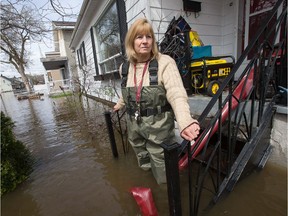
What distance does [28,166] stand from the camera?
272 centimetres

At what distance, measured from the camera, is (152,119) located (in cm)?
159

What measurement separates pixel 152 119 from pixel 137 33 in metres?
0.73

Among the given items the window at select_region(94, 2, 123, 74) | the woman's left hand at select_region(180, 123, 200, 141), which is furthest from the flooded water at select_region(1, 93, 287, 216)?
the window at select_region(94, 2, 123, 74)

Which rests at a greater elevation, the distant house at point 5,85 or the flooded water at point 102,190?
the distant house at point 5,85

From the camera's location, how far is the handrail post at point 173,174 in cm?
109

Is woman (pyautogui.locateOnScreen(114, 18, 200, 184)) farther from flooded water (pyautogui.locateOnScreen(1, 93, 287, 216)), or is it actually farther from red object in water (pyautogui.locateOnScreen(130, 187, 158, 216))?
flooded water (pyautogui.locateOnScreen(1, 93, 287, 216))

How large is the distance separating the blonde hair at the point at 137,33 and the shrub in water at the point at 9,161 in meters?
1.82

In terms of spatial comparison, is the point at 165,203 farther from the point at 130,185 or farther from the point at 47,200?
the point at 47,200

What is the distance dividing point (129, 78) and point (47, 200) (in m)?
1.66

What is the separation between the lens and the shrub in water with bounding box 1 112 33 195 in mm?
2141

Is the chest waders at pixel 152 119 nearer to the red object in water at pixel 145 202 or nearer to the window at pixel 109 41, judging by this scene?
the red object in water at pixel 145 202

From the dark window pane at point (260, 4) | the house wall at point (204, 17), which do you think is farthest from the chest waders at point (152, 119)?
the dark window pane at point (260, 4)

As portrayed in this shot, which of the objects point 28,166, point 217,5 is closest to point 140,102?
point 28,166

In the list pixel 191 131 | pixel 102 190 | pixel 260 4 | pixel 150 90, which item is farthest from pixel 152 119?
pixel 260 4
